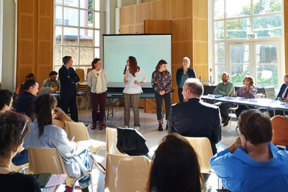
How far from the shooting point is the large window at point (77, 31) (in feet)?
31.6

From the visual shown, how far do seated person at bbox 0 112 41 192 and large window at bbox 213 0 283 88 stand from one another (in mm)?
8005

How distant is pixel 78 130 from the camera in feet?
11.3

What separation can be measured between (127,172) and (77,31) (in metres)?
8.54

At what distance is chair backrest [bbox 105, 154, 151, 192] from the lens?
7.42 ft

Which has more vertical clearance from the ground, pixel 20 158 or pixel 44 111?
pixel 44 111

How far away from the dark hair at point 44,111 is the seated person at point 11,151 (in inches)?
44.8

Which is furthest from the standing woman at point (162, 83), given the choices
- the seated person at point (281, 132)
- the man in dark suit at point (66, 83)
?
the seated person at point (281, 132)

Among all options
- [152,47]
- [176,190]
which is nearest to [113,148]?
[176,190]

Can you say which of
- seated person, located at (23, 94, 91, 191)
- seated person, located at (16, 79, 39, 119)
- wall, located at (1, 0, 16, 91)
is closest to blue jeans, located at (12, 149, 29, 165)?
seated person, located at (23, 94, 91, 191)

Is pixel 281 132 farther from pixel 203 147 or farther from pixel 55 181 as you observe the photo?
pixel 55 181

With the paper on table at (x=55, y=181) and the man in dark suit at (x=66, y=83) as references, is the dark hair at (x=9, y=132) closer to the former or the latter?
the paper on table at (x=55, y=181)

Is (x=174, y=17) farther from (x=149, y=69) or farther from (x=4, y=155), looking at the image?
(x=4, y=155)

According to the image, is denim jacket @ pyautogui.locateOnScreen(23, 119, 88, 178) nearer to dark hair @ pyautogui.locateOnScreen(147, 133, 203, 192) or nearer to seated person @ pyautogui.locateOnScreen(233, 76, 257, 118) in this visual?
dark hair @ pyautogui.locateOnScreen(147, 133, 203, 192)

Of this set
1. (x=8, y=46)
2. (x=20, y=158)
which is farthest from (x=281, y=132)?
(x=8, y=46)
